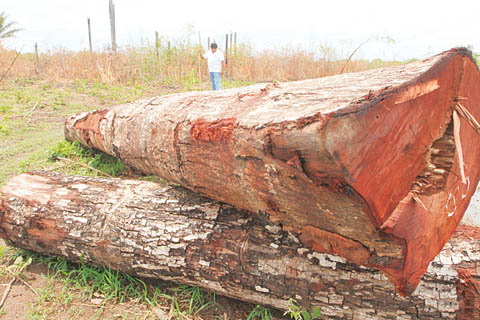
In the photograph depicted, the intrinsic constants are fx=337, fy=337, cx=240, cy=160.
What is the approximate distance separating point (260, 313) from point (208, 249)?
1.59ft

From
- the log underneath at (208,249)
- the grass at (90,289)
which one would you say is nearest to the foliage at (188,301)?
the grass at (90,289)

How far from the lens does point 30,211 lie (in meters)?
2.50

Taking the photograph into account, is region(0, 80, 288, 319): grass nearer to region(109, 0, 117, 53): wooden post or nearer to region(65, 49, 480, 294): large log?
region(65, 49, 480, 294): large log

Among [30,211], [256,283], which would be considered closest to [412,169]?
[256,283]

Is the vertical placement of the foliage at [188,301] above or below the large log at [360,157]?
below

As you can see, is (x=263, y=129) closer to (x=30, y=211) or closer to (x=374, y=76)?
(x=374, y=76)

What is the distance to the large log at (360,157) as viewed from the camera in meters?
1.17

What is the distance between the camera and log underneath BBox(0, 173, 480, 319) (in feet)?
5.49

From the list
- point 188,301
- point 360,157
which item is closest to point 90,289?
point 188,301

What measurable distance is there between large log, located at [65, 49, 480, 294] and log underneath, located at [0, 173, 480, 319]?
6.6 inches

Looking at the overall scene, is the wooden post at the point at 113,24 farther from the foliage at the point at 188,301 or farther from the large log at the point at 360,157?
the foliage at the point at 188,301

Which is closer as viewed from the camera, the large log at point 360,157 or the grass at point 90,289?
the large log at point 360,157

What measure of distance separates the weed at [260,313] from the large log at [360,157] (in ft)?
1.86

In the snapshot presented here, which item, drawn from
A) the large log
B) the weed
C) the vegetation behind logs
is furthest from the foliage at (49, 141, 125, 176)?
the vegetation behind logs
